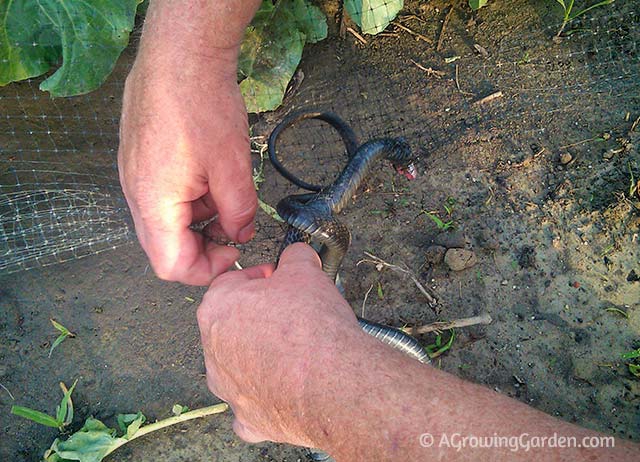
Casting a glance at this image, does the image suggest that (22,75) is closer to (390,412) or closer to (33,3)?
(33,3)

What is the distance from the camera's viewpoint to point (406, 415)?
837 millimetres

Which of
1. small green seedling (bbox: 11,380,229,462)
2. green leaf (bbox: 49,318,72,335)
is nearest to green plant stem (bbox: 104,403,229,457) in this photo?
small green seedling (bbox: 11,380,229,462)

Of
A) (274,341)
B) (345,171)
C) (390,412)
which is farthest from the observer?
(345,171)

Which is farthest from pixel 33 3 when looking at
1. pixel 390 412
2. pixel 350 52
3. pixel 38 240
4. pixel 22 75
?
pixel 390 412

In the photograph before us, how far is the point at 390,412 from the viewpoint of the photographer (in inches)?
33.3

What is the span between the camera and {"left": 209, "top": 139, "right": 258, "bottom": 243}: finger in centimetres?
121

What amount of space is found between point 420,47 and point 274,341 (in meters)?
1.72

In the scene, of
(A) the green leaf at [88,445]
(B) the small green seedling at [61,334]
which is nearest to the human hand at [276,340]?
(A) the green leaf at [88,445]

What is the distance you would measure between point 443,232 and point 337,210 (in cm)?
58

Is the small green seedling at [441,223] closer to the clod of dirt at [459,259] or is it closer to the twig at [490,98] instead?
the clod of dirt at [459,259]

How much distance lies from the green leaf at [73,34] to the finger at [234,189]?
95 cm

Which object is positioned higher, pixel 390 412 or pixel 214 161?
pixel 214 161

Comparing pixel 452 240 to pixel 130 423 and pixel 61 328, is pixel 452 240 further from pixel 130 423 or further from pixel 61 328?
pixel 61 328

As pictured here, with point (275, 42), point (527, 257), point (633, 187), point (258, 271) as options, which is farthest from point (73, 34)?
point (633, 187)
